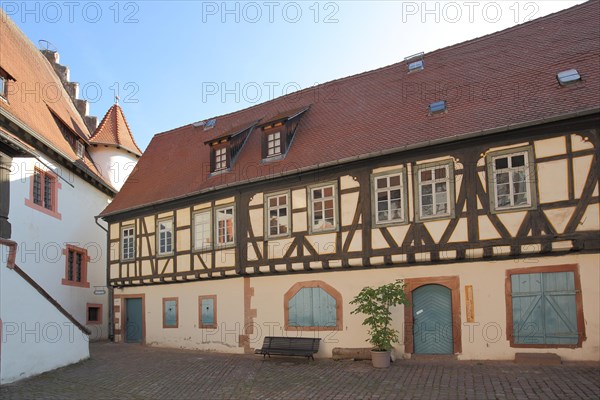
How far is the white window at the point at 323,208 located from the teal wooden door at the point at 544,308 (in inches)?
191

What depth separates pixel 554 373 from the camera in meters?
11.2

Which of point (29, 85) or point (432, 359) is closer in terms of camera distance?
point (432, 359)

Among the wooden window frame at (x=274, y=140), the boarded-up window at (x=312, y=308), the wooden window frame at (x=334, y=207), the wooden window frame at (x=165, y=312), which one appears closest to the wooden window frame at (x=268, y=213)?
the wooden window frame at (x=334, y=207)

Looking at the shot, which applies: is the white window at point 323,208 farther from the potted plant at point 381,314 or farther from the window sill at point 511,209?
the window sill at point 511,209

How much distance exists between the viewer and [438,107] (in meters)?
14.9

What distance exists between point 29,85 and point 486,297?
17.7 metres

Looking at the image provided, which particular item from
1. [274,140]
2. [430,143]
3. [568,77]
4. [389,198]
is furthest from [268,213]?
[568,77]

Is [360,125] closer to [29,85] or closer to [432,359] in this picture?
[432,359]

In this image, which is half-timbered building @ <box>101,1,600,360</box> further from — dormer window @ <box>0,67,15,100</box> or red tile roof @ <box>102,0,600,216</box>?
dormer window @ <box>0,67,15,100</box>

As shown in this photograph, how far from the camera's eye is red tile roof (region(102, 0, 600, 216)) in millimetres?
13312

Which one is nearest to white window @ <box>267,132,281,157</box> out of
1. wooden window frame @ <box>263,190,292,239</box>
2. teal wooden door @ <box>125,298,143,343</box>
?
wooden window frame @ <box>263,190,292,239</box>

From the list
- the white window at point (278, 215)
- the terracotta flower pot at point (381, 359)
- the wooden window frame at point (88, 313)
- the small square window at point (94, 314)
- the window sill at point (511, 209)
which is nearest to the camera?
the window sill at point (511, 209)

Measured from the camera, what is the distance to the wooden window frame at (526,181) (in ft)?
41.1

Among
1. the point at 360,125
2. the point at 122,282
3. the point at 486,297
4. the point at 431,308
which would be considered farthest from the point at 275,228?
the point at 122,282
